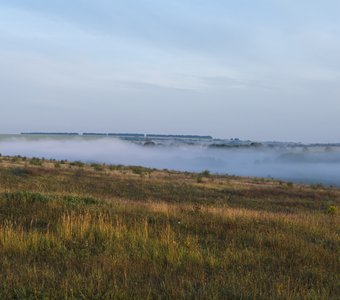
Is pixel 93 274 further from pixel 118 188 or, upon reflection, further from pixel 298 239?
pixel 118 188

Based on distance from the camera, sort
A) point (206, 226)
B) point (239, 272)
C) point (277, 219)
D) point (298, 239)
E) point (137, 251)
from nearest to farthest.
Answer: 1. point (239, 272)
2. point (137, 251)
3. point (298, 239)
4. point (206, 226)
5. point (277, 219)

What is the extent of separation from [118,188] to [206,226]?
776 inches

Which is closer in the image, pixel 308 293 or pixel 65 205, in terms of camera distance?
pixel 308 293

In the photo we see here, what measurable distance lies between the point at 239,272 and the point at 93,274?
2.12m

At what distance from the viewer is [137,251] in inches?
314

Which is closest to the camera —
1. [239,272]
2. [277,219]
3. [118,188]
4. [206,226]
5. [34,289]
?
[34,289]

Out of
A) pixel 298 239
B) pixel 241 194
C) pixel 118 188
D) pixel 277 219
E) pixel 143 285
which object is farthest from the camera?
pixel 241 194

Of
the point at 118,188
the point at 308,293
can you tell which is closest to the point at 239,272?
the point at 308,293

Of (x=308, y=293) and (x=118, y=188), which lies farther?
(x=118, y=188)

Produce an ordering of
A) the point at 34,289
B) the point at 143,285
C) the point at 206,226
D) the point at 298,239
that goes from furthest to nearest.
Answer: the point at 206,226, the point at 298,239, the point at 143,285, the point at 34,289

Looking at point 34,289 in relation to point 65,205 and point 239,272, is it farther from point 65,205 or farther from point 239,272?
point 65,205

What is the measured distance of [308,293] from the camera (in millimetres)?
5941

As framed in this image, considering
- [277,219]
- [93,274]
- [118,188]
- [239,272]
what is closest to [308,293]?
[239,272]

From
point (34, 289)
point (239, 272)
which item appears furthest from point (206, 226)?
point (34, 289)
